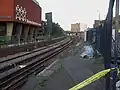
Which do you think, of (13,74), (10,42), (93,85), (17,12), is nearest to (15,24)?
(17,12)

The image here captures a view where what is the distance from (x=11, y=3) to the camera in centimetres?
6009

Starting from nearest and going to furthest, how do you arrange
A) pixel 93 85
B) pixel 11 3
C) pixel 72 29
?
pixel 93 85 → pixel 11 3 → pixel 72 29

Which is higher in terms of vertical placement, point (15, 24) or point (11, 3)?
point (11, 3)

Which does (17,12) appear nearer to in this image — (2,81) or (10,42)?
(10,42)

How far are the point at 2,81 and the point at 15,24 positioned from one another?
55.8 m

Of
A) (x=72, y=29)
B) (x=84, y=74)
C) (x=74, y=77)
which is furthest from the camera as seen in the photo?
(x=72, y=29)

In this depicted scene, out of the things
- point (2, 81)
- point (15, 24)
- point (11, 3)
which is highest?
point (11, 3)

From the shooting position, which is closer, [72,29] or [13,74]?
[13,74]

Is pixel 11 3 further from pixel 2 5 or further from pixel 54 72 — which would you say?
pixel 54 72

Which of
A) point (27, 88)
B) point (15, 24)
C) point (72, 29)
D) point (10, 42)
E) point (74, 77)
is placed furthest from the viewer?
point (72, 29)

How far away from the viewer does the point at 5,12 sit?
60219 mm

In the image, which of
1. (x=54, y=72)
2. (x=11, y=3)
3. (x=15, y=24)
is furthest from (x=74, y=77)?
(x=15, y=24)

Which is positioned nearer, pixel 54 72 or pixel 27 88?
pixel 27 88

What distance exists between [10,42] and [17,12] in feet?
80.7
